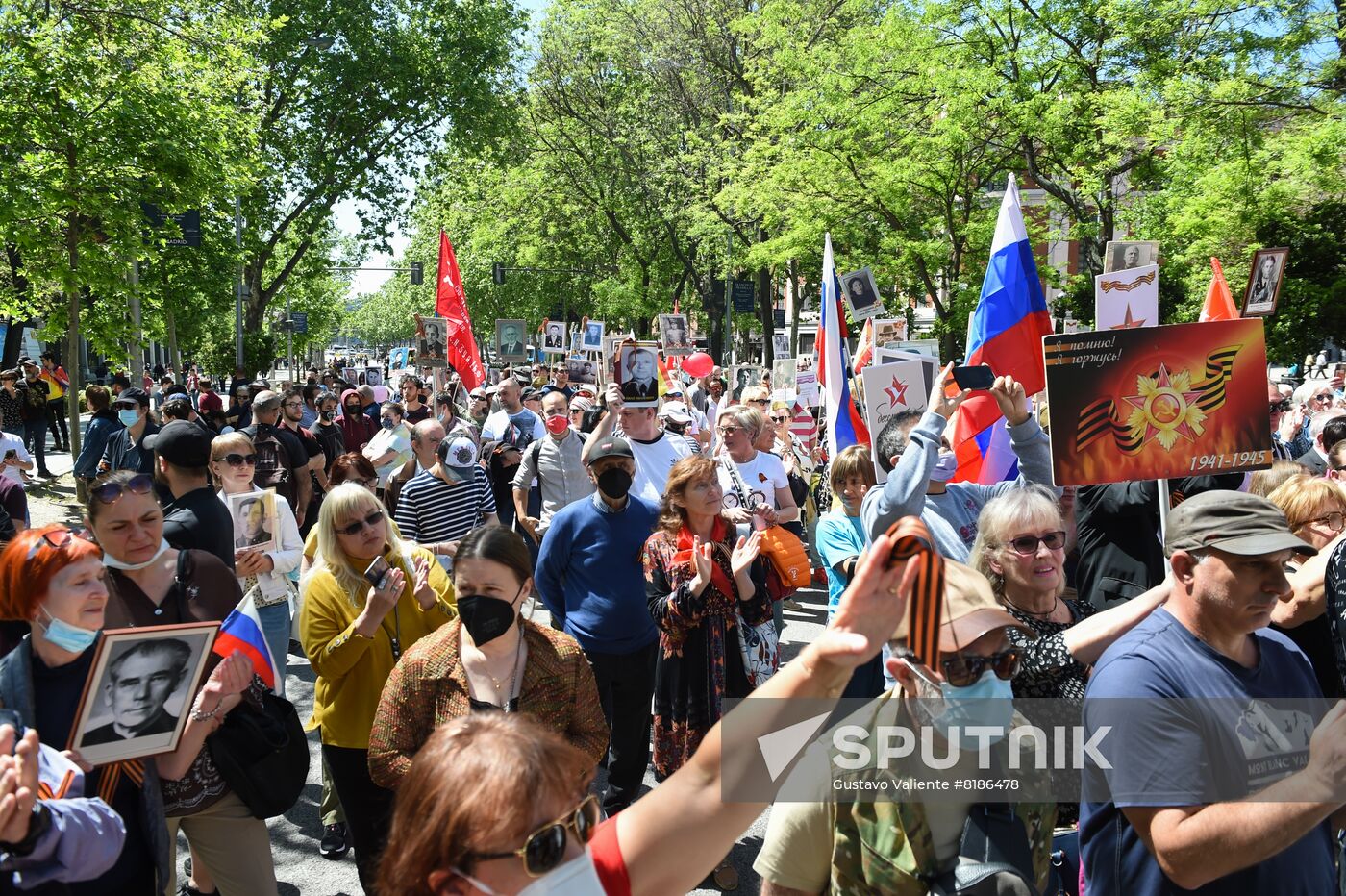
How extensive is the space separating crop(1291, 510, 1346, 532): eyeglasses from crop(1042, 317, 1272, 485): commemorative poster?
0.93 ft

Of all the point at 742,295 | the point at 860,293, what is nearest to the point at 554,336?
the point at 742,295

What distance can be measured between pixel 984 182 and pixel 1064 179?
5.82ft

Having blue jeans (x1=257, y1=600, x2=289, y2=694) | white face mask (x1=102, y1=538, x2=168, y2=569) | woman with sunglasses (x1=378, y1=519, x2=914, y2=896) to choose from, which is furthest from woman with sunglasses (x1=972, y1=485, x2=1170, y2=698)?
blue jeans (x1=257, y1=600, x2=289, y2=694)

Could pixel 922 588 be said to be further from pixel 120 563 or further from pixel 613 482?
pixel 613 482

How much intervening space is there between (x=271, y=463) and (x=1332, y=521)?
7.23m

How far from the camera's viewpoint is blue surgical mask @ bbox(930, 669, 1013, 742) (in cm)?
240

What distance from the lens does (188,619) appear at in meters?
3.83

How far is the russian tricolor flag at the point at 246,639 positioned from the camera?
323 centimetres

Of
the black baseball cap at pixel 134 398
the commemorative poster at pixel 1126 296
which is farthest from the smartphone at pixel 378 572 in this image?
the black baseball cap at pixel 134 398

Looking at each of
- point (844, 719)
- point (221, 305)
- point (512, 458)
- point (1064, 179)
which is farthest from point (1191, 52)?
point (221, 305)

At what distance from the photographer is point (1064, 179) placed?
73.6ft

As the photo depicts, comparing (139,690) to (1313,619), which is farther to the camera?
(1313,619)

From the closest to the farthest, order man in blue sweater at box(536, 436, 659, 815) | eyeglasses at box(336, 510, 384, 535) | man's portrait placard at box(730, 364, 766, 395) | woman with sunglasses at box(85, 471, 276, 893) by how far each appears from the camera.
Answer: woman with sunglasses at box(85, 471, 276, 893)
eyeglasses at box(336, 510, 384, 535)
man in blue sweater at box(536, 436, 659, 815)
man's portrait placard at box(730, 364, 766, 395)

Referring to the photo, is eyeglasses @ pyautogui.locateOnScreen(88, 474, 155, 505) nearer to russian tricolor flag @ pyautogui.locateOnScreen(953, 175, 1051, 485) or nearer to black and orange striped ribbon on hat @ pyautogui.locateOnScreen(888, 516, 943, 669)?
black and orange striped ribbon on hat @ pyautogui.locateOnScreen(888, 516, 943, 669)
